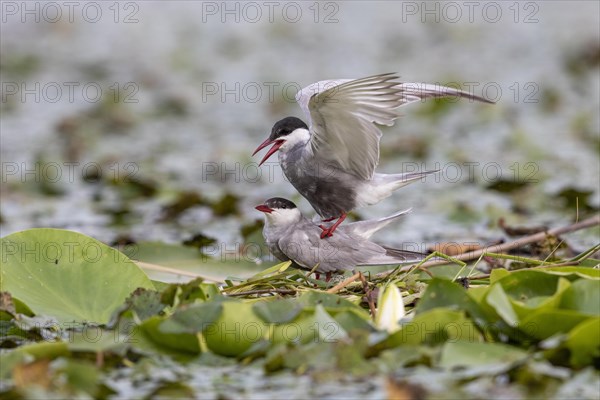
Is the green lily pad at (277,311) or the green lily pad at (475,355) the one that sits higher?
the green lily pad at (277,311)

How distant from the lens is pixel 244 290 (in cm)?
442

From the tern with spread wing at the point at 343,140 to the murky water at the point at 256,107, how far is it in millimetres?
1801

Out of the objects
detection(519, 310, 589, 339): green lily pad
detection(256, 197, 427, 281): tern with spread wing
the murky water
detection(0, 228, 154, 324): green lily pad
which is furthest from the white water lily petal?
the murky water

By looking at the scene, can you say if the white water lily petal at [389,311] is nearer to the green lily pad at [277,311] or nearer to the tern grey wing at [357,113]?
the green lily pad at [277,311]

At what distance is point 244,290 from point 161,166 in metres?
4.97

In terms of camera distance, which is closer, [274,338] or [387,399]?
[387,399]

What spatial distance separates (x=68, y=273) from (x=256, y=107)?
796cm

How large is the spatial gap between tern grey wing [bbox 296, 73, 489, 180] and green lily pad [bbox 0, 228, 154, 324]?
3.25 ft

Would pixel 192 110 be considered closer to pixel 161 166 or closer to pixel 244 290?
pixel 161 166

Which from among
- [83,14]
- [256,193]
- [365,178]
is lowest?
[256,193]

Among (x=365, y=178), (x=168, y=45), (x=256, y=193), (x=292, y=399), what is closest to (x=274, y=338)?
(x=292, y=399)

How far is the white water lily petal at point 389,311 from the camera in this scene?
372cm

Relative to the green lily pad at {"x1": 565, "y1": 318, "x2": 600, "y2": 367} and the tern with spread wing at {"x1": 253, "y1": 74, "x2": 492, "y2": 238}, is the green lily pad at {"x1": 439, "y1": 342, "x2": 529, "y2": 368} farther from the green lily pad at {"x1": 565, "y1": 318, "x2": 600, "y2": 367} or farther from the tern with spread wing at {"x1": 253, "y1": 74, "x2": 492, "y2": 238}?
the tern with spread wing at {"x1": 253, "y1": 74, "x2": 492, "y2": 238}

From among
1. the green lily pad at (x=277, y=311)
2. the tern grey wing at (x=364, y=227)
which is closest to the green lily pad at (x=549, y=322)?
the green lily pad at (x=277, y=311)
